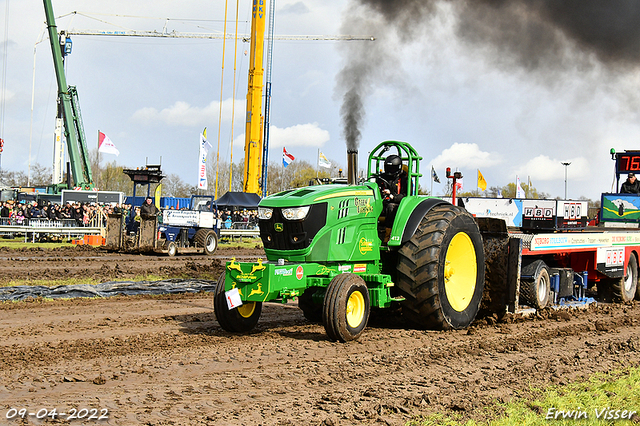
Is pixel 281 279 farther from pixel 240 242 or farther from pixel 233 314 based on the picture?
pixel 240 242

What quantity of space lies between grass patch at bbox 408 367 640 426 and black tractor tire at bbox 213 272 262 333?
11.4 ft

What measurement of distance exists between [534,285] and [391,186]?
124 inches

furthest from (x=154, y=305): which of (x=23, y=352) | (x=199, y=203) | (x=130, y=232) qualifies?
(x=199, y=203)

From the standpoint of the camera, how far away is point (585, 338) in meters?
7.74

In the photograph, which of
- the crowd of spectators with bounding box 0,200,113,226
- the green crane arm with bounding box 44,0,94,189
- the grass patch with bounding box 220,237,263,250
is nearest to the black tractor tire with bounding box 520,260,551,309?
the grass patch with bounding box 220,237,263,250

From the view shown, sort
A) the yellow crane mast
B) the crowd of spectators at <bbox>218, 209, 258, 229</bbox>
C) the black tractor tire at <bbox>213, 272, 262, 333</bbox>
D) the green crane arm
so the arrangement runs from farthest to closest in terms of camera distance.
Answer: the green crane arm → the yellow crane mast → the crowd of spectators at <bbox>218, 209, 258, 229</bbox> → the black tractor tire at <bbox>213, 272, 262, 333</bbox>

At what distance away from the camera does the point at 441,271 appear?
748 cm

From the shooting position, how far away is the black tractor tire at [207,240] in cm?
2147

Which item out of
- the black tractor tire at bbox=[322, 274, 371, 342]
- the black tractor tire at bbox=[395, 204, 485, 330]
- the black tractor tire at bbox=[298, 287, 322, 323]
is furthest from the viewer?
the black tractor tire at bbox=[298, 287, 322, 323]

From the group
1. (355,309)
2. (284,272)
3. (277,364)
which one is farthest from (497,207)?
(277,364)

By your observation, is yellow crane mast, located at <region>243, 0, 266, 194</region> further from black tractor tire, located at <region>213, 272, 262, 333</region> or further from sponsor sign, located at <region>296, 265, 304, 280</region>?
sponsor sign, located at <region>296, 265, 304, 280</region>

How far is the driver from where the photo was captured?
7855 millimetres

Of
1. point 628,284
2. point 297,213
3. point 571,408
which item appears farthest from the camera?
point 628,284

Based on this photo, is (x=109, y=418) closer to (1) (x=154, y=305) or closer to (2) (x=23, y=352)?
(2) (x=23, y=352)
